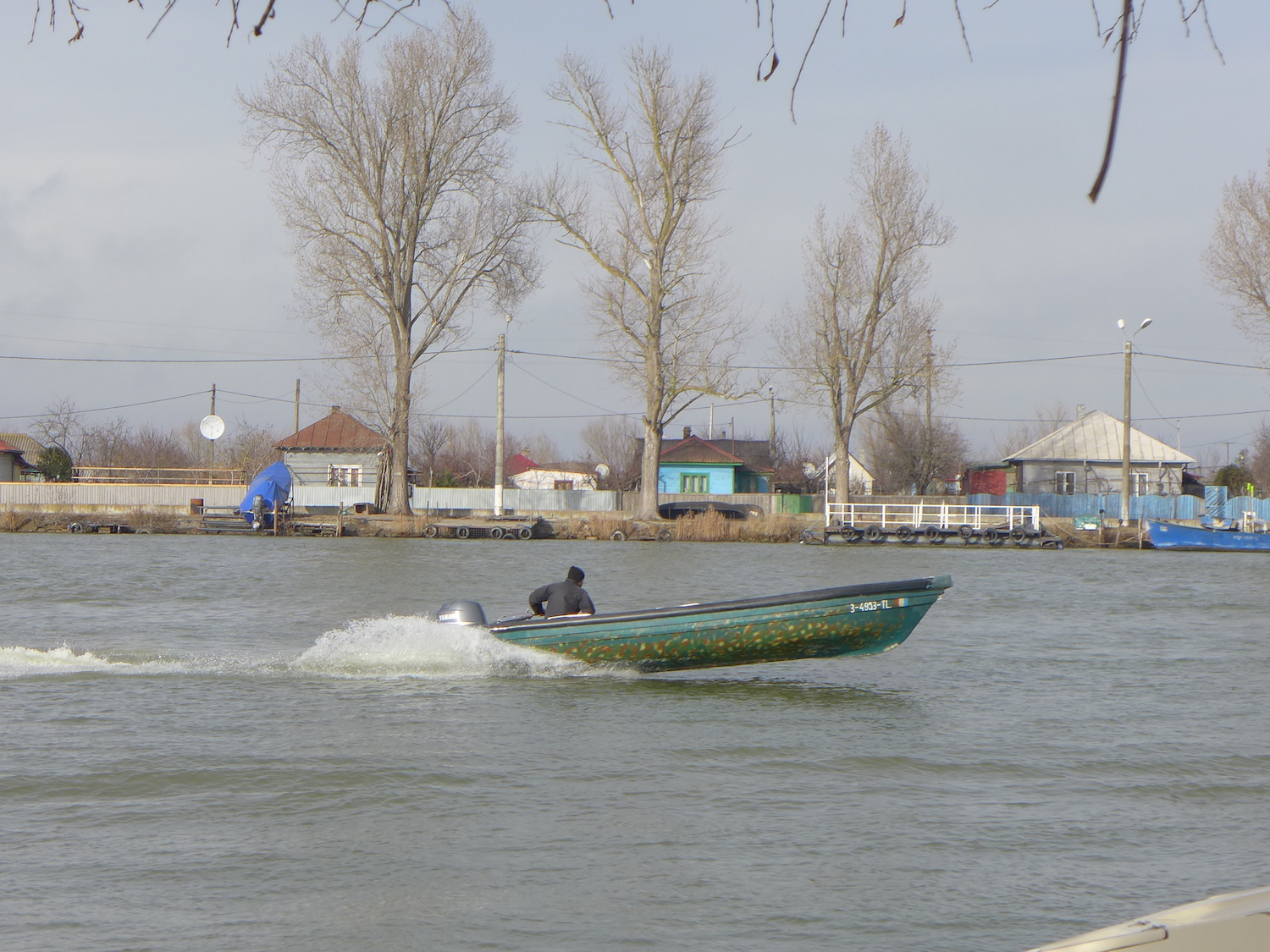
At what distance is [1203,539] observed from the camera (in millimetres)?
43938

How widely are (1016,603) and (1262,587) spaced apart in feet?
28.2

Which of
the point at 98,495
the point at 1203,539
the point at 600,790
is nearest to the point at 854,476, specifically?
the point at 1203,539

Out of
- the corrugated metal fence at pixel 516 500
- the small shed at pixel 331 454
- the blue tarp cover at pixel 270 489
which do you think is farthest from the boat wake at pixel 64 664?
the small shed at pixel 331 454

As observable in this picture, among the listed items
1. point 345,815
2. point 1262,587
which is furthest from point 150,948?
point 1262,587

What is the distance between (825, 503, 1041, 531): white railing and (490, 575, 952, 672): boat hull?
102 ft

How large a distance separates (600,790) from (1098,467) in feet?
189

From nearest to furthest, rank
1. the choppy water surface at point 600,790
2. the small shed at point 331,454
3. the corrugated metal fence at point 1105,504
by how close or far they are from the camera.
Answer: the choppy water surface at point 600,790 < the corrugated metal fence at point 1105,504 < the small shed at point 331,454

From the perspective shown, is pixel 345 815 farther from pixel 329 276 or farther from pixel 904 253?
pixel 904 253

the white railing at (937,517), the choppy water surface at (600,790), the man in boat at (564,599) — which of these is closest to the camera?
the choppy water surface at (600,790)

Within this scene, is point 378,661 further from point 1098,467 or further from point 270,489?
point 1098,467

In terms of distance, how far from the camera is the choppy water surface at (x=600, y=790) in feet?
23.0

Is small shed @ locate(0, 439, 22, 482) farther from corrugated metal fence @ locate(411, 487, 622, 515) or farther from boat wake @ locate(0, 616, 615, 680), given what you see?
boat wake @ locate(0, 616, 615, 680)

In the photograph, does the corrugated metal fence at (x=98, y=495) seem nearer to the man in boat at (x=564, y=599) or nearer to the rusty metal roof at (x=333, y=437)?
the rusty metal roof at (x=333, y=437)

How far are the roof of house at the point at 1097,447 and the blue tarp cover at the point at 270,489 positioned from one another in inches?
1401
